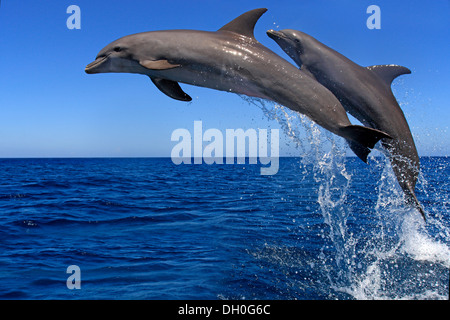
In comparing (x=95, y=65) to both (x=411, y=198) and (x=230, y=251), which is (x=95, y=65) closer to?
(x=411, y=198)

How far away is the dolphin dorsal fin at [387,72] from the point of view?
5.85 metres

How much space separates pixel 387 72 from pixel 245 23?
227cm

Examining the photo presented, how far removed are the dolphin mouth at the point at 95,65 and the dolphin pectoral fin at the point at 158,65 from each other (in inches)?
26.7

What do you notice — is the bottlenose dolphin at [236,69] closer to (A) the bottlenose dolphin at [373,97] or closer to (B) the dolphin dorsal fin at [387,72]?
(A) the bottlenose dolphin at [373,97]

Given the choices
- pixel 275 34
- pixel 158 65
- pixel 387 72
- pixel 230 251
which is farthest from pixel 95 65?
pixel 230 251

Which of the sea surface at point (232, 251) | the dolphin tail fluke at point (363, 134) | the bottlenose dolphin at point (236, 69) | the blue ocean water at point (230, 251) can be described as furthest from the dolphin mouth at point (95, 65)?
the blue ocean water at point (230, 251)

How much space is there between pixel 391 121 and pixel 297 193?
14796 mm

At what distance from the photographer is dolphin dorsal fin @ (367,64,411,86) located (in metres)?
5.85

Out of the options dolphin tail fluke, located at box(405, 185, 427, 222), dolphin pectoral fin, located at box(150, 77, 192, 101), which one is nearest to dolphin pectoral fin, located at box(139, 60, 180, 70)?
dolphin pectoral fin, located at box(150, 77, 192, 101)

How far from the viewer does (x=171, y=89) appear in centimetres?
521

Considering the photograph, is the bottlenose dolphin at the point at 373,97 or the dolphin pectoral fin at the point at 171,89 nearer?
the dolphin pectoral fin at the point at 171,89

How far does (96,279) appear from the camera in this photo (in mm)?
6871

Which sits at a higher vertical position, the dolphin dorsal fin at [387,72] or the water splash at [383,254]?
the dolphin dorsal fin at [387,72]
